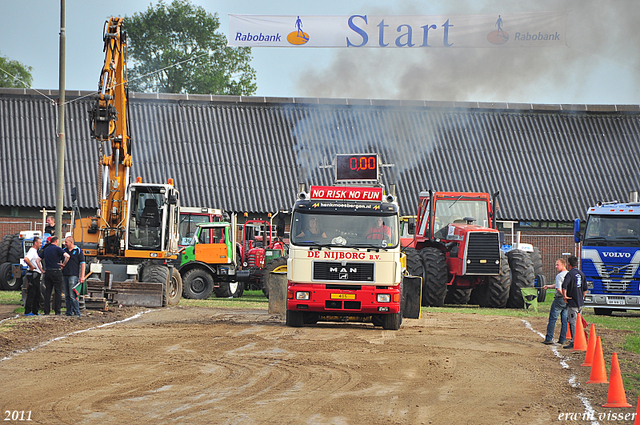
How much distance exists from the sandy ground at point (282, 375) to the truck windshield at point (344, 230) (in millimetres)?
1834

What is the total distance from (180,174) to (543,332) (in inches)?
945

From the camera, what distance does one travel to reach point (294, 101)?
41.5 meters

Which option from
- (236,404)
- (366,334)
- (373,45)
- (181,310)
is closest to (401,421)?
(236,404)

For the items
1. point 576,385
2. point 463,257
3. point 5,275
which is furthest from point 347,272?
point 5,275

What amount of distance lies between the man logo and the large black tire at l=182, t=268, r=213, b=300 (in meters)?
12.1

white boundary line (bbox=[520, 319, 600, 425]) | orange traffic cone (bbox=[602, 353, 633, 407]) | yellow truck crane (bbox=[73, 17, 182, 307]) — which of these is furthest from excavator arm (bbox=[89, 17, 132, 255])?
orange traffic cone (bbox=[602, 353, 633, 407])

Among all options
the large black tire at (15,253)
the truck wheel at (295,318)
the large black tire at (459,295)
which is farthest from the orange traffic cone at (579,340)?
the large black tire at (15,253)

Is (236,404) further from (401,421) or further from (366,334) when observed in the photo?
(366,334)

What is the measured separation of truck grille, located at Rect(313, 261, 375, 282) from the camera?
15.4m

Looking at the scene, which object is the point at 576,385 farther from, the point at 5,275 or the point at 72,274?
the point at 5,275

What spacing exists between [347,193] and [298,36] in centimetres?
979

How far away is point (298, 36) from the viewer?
24531 mm

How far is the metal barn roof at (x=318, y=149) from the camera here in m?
36.9

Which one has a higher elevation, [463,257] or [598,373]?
[463,257]
